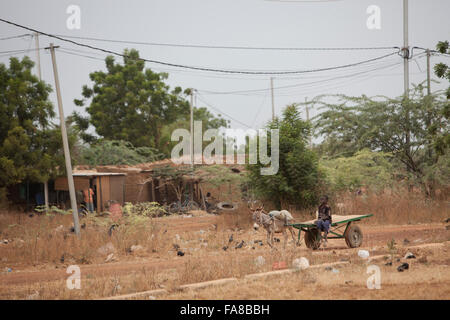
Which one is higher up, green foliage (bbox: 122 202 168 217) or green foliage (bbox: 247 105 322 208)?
green foliage (bbox: 247 105 322 208)

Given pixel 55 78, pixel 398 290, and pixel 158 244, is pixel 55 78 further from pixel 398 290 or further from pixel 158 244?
pixel 398 290

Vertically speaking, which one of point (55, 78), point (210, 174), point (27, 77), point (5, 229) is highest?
point (27, 77)

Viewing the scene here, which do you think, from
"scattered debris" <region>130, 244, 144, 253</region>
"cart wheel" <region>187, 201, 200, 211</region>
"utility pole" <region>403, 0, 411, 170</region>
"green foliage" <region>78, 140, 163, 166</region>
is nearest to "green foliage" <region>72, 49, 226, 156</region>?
"green foliage" <region>78, 140, 163, 166</region>

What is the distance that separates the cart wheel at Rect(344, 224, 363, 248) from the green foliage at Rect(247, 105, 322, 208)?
5.89 metres

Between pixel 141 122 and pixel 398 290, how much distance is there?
3932 cm

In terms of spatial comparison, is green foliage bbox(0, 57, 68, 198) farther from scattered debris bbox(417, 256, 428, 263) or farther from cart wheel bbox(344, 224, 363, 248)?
scattered debris bbox(417, 256, 428, 263)

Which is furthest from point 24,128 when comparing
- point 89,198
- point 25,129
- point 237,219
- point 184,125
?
point 184,125

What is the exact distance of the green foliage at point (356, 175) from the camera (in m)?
20.0

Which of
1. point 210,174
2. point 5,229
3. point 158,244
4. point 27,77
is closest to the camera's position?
point 158,244

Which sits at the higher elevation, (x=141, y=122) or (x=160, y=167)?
(x=141, y=122)

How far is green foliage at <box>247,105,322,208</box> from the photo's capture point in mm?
18281

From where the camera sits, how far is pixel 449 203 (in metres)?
19.0

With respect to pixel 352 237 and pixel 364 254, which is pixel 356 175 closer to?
pixel 352 237
